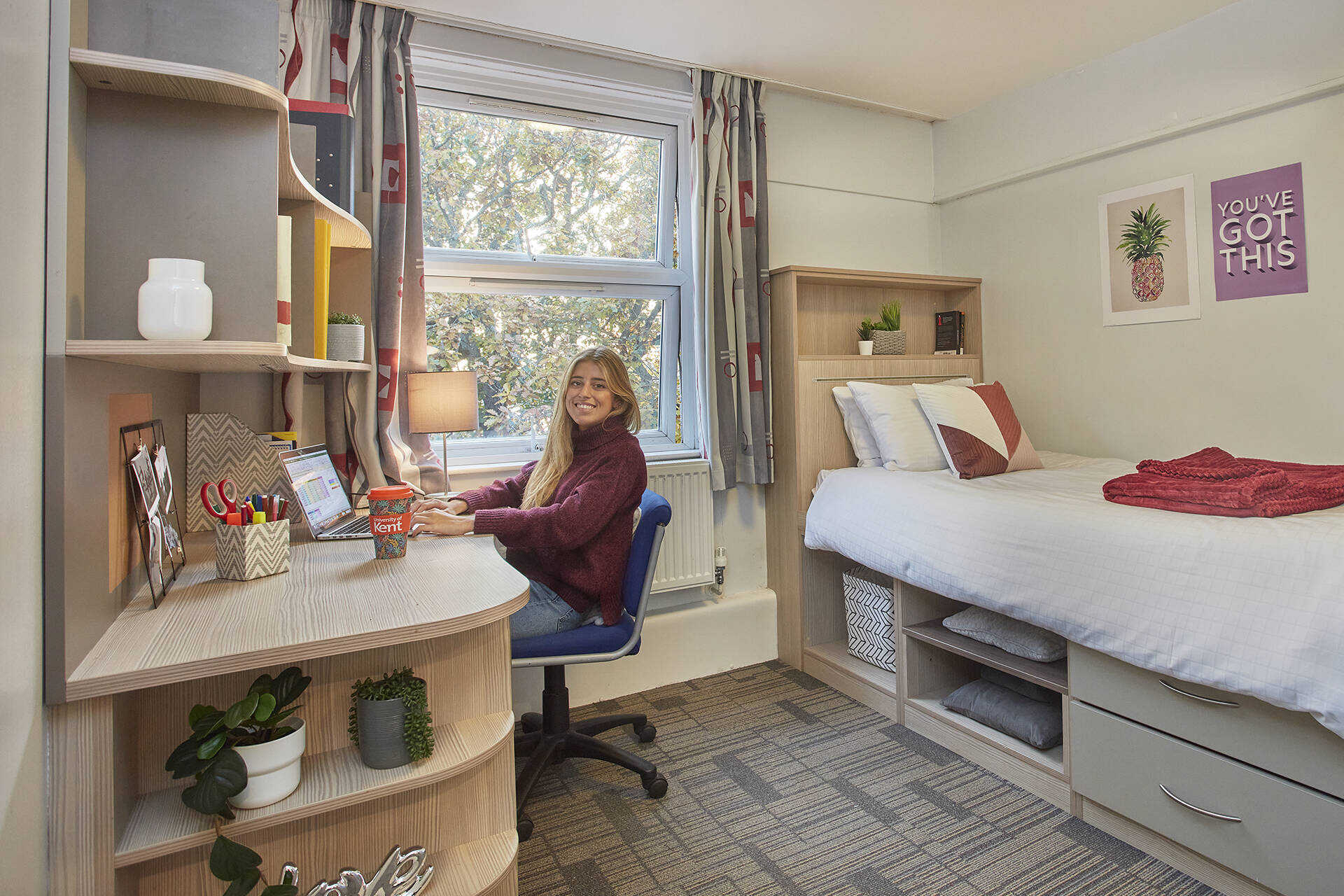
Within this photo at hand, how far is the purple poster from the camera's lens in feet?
8.32

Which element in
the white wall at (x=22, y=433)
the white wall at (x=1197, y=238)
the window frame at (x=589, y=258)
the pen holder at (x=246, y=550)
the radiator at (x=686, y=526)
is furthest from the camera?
the radiator at (x=686, y=526)

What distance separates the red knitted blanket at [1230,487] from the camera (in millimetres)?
1817

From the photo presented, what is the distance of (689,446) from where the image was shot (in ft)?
10.7

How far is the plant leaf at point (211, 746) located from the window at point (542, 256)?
175cm

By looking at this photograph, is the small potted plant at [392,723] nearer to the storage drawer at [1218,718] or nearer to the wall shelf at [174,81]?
the wall shelf at [174,81]

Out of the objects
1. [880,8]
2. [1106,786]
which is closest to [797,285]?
[880,8]

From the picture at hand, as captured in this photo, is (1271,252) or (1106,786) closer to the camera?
(1106,786)

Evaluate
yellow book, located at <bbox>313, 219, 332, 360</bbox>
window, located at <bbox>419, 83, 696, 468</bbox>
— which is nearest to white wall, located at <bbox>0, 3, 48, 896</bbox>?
yellow book, located at <bbox>313, 219, 332, 360</bbox>

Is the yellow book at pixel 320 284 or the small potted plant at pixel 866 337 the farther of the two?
the small potted plant at pixel 866 337

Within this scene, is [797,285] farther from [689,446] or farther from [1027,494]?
[1027,494]

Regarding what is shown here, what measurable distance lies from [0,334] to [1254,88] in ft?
11.3

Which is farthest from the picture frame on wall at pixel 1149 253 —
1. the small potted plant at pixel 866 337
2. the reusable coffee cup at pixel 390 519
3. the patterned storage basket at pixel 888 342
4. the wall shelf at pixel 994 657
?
the reusable coffee cup at pixel 390 519

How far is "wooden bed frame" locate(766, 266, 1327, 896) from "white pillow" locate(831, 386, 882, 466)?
48mm

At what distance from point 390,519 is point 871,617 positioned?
193 centimetres
